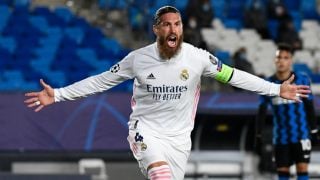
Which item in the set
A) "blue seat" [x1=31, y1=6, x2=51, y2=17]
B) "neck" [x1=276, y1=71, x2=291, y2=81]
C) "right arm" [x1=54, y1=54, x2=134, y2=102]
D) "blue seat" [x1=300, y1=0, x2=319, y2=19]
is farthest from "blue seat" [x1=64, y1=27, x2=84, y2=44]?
"right arm" [x1=54, y1=54, x2=134, y2=102]

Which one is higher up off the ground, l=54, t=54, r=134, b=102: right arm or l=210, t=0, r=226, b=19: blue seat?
l=210, t=0, r=226, b=19: blue seat

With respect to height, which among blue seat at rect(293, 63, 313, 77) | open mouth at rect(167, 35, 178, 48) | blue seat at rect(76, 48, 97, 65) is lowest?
open mouth at rect(167, 35, 178, 48)

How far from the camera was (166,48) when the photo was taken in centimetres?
729

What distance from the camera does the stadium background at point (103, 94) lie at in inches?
535

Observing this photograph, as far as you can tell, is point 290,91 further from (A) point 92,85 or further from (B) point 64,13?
(B) point 64,13

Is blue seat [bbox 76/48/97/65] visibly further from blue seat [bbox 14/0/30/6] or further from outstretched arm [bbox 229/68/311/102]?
outstretched arm [bbox 229/68/311/102]

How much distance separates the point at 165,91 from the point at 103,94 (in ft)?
21.5

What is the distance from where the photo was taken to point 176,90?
7.37 meters

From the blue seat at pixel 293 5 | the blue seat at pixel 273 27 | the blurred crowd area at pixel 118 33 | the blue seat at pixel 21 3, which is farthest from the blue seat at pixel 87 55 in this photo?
the blue seat at pixel 293 5

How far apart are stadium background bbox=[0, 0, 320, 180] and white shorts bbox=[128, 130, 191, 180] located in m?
3.19

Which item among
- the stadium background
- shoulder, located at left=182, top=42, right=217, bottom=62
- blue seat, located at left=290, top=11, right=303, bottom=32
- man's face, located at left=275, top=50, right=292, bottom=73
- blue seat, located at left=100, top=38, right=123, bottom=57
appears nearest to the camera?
shoulder, located at left=182, top=42, right=217, bottom=62

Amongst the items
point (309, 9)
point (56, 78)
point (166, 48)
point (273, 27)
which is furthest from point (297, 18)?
point (166, 48)

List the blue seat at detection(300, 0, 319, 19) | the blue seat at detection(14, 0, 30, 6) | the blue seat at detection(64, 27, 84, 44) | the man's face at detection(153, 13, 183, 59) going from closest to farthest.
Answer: the man's face at detection(153, 13, 183, 59)
the blue seat at detection(64, 27, 84, 44)
the blue seat at detection(14, 0, 30, 6)
the blue seat at detection(300, 0, 319, 19)

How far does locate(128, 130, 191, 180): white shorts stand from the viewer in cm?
729
